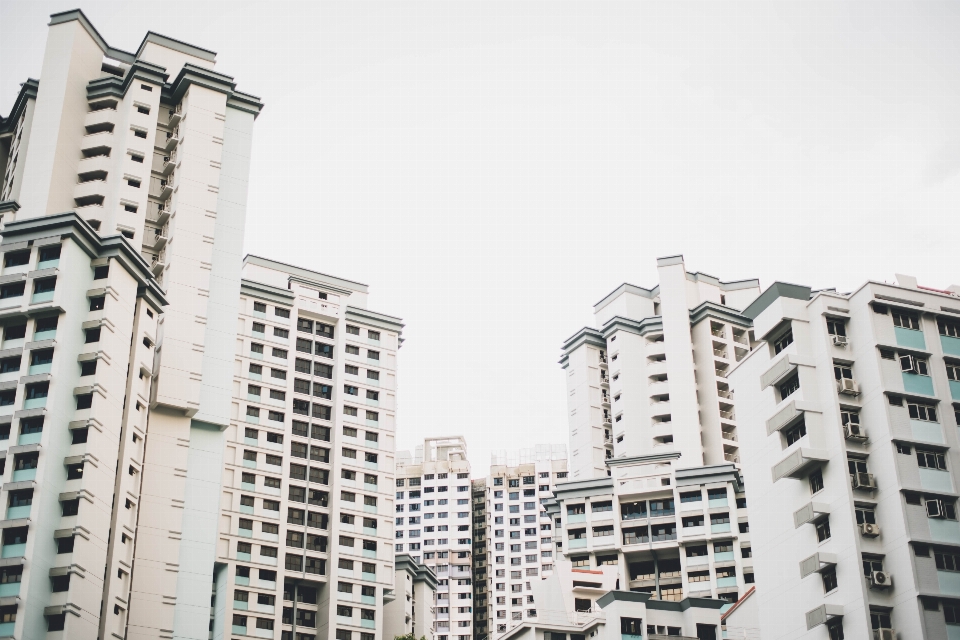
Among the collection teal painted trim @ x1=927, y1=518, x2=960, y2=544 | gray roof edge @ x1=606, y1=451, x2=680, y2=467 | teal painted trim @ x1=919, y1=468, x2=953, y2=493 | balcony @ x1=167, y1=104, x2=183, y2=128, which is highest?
balcony @ x1=167, y1=104, x2=183, y2=128

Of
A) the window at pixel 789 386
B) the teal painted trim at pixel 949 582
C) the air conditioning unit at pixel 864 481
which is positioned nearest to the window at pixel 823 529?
the air conditioning unit at pixel 864 481

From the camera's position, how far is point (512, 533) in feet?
484

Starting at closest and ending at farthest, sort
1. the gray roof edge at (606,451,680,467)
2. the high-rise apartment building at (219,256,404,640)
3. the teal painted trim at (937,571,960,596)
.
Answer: the teal painted trim at (937,571,960,596) → the high-rise apartment building at (219,256,404,640) → the gray roof edge at (606,451,680,467)

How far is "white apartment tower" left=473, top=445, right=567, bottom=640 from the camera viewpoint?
14150 cm

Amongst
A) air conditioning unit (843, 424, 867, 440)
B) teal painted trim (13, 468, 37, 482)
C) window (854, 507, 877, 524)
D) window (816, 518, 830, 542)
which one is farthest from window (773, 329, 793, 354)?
teal painted trim (13, 468, 37, 482)

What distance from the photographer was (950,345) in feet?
187

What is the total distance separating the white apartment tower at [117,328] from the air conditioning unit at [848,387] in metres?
39.8

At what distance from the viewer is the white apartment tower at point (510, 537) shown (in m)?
142

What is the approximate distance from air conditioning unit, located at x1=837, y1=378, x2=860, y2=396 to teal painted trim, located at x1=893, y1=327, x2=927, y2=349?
→ 3.22 m

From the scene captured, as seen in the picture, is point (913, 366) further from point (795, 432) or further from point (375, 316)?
point (375, 316)

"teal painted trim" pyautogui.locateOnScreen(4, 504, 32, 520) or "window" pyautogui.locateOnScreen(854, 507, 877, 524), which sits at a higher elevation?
"teal painted trim" pyautogui.locateOnScreen(4, 504, 32, 520)

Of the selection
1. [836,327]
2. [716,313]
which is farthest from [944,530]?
[716,313]

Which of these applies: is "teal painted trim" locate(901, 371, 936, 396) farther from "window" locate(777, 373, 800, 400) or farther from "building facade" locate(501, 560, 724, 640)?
"building facade" locate(501, 560, 724, 640)

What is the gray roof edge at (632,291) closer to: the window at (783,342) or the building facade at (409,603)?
the building facade at (409,603)
